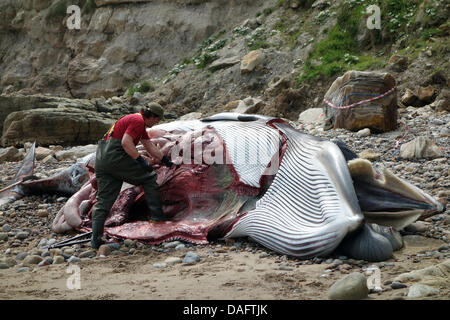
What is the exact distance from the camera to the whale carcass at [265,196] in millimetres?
4215

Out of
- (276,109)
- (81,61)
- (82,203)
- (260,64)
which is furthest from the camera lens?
(81,61)

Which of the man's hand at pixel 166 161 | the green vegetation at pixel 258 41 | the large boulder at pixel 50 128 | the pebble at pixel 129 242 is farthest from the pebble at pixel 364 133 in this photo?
the green vegetation at pixel 258 41

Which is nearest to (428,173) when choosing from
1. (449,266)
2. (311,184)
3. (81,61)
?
(311,184)

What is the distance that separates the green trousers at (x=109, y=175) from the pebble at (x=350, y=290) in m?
2.82

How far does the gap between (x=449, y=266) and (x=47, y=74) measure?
81.6 feet

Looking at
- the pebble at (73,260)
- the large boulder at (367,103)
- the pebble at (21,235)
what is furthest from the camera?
the large boulder at (367,103)

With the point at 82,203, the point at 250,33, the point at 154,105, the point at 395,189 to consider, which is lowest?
the point at 82,203

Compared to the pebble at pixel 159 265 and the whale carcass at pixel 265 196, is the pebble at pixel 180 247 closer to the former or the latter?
the whale carcass at pixel 265 196

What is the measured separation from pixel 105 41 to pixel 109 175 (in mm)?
20303

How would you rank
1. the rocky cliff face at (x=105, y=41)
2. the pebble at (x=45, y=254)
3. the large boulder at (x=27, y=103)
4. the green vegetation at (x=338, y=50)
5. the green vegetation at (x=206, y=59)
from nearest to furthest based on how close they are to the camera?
the pebble at (x=45, y=254) → the green vegetation at (x=338, y=50) → the large boulder at (x=27, y=103) → the green vegetation at (x=206, y=59) → the rocky cliff face at (x=105, y=41)

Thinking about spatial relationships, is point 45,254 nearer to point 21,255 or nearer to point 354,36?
point 21,255

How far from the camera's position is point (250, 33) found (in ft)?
62.1

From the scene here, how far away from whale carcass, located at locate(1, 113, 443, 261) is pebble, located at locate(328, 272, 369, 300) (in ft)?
2.75

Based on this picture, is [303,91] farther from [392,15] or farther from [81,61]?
[81,61]
